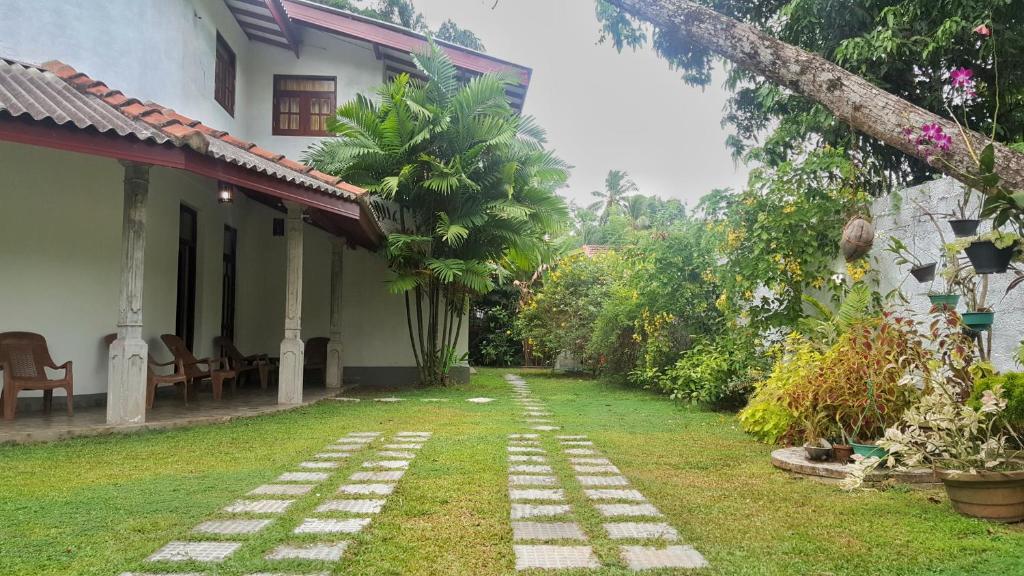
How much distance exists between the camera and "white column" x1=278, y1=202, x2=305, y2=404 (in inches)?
365

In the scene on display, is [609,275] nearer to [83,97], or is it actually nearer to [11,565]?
[83,97]

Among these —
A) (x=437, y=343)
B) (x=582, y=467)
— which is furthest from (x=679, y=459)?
(x=437, y=343)

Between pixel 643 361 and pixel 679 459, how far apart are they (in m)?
6.98

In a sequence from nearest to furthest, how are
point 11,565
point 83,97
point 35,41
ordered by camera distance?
point 11,565, point 83,97, point 35,41

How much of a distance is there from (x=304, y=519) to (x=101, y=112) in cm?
469

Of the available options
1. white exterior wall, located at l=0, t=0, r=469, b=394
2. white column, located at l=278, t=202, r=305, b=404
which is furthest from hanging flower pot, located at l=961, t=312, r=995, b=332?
white exterior wall, located at l=0, t=0, r=469, b=394

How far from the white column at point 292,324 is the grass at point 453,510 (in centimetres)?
217

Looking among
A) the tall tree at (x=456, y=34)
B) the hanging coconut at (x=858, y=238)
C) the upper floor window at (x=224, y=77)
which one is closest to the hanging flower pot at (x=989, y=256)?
the hanging coconut at (x=858, y=238)

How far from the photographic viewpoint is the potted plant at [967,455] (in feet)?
12.4

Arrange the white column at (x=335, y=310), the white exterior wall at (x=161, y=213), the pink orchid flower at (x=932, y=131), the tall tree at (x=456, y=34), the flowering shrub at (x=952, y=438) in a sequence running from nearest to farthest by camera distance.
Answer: the flowering shrub at (x=952, y=438)
the pink orchid flower at (x=932, y=131)
the white exterior wall at (x=161, y=213)
the white column at (x=335, y=310)
the tall tree at (x=456, y=34)

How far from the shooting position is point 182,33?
10.1 meters

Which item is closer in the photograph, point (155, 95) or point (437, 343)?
point (155, 95)

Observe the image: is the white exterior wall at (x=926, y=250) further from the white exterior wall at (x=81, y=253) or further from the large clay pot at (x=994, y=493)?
the white exterior wall at (x=81, y=253)

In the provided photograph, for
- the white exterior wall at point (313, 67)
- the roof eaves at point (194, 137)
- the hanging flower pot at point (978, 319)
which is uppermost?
the white exterior wall at point (313, 67)
